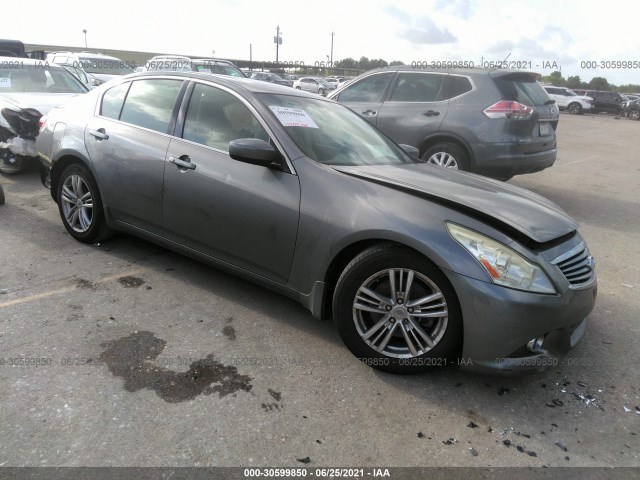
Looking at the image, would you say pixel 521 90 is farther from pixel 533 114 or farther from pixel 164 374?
pixel 164 374

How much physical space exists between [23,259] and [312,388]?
300 cm

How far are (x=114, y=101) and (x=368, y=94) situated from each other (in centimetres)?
432

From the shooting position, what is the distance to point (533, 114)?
264 inches

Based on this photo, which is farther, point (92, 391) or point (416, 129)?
point (416, 129)

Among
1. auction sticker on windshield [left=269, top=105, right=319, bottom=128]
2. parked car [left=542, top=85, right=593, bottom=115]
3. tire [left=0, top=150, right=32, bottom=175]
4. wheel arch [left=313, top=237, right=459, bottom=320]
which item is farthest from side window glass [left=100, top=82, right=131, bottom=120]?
parked car [left=542, top=85, right=593, bottom=115]

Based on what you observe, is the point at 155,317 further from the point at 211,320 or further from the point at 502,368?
the point at 502,368

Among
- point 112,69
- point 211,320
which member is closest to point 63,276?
point 211,320

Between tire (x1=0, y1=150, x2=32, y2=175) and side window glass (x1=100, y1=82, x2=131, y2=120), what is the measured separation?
3.34 metres

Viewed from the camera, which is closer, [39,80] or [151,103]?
[151,103]

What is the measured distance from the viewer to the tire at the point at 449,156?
22.4 feet

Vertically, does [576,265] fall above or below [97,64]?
below

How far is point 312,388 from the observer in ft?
9.11

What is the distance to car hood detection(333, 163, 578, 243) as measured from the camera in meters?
2.83

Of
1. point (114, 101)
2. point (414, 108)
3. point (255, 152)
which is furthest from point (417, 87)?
point (255, 152)
